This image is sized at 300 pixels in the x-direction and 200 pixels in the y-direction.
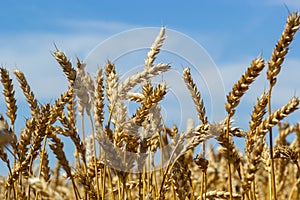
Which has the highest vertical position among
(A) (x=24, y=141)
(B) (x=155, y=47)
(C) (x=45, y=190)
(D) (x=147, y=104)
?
(B) (x=155, y=47)

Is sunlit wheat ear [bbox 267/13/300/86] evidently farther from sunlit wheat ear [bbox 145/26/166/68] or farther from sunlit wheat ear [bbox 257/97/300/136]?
sunlit wheat ear [bbox 145/26/166/68]

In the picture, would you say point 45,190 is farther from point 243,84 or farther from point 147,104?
point 243,84

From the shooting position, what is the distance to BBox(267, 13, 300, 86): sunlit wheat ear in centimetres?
203

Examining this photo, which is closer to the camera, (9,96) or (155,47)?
(155,47)

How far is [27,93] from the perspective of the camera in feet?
8.73

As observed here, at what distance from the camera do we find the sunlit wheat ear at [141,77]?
224 cm

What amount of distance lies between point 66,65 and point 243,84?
796mm

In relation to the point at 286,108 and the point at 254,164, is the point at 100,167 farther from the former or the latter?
the point at 286,108

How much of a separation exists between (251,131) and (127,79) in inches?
22.8

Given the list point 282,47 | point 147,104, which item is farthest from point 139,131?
point 282,47

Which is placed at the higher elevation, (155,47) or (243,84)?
(155,47)

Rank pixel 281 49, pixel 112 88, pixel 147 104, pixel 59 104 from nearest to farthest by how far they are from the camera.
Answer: pixel 281 49 → pixel 147 104 → pixel 112 88 → pixel 59 104

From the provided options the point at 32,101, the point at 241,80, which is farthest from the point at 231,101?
the point at 32,101

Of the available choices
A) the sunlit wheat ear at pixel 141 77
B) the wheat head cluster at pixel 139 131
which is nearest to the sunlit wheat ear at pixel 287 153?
the wheat head cluster at pixel 139 131
